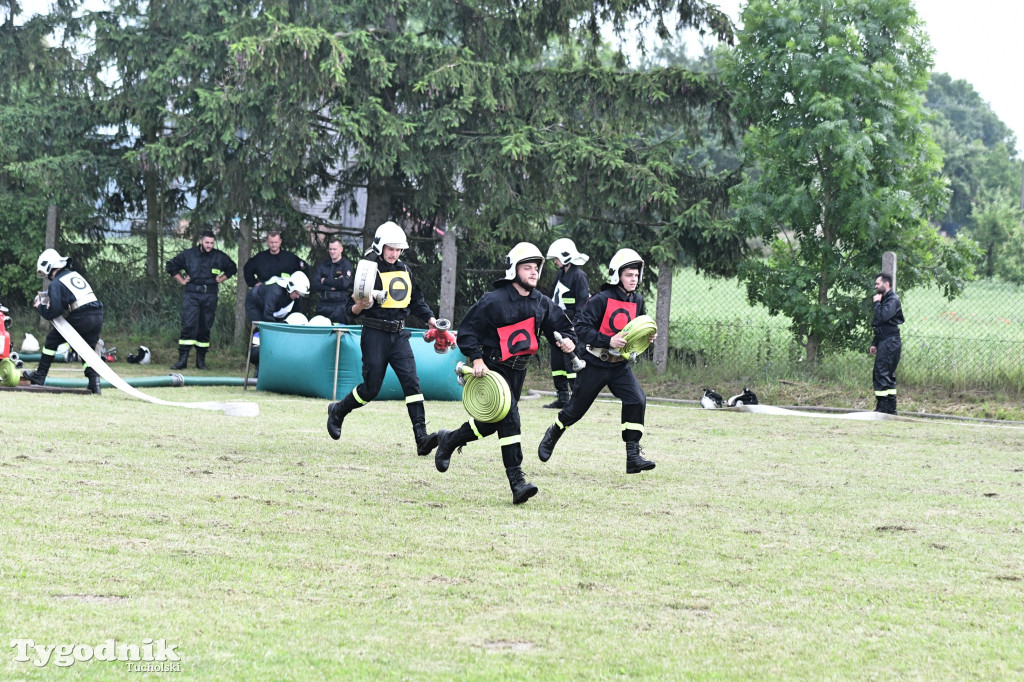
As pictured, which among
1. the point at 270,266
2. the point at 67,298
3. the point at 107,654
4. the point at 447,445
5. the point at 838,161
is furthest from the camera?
the point at 270,266

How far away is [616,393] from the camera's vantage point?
9461mm

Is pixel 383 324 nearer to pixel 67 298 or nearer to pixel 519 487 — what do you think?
pixel 519 487

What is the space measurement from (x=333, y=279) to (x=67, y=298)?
4.41 m

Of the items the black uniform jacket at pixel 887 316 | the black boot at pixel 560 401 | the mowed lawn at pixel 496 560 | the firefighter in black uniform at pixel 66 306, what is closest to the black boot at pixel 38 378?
the firefighter in black uniform at pixel 66 306

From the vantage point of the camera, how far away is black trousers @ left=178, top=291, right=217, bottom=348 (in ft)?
58.9

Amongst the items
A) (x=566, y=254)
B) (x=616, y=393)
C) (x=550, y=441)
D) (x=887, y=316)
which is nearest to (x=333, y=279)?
(x=566, y=254)

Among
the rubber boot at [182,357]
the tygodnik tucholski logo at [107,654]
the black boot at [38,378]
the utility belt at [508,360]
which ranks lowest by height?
the tygodnik tucholski logo at [107,654]

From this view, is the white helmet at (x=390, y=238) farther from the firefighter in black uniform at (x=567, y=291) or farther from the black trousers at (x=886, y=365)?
the black trousers at (x=886, y=365)

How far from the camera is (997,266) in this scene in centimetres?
3616

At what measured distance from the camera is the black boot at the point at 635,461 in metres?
9.02

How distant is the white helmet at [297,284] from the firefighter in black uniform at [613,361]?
8.58 m

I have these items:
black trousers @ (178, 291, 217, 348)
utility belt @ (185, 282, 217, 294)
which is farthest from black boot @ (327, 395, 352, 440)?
utility belt @ (185, 282, 217, 294)

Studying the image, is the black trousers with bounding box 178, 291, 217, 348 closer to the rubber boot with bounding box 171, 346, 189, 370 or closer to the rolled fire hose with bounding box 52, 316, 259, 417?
the rubber boot with bounding box 171, 346, 189, 370

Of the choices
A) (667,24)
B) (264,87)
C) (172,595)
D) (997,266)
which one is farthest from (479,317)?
(997,266)
